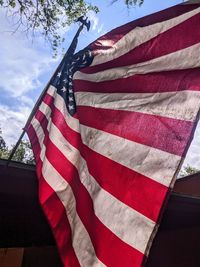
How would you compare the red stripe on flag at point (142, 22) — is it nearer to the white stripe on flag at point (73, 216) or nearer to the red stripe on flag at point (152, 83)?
the red stripe on flag at point (152, 83)

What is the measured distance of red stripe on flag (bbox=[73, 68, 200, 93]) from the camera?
5.57ft

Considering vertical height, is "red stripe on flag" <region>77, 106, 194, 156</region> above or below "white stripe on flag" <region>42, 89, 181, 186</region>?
above

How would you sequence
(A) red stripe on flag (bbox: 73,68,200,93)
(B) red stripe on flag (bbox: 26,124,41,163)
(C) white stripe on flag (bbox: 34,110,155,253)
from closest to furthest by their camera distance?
(C) white stripe on flag (bbox: 34,110,155,253) → (A) red stripe on flag (bbox: 73,68,200,93) → (B) red stripe on flag (bbox: 26,124,41,163)

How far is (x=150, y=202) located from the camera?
5.19 ft

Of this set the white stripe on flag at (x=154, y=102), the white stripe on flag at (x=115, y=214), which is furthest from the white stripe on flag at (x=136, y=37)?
the white stripe on flag at (x=115, y=214)

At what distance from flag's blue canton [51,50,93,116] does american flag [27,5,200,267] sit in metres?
0.02

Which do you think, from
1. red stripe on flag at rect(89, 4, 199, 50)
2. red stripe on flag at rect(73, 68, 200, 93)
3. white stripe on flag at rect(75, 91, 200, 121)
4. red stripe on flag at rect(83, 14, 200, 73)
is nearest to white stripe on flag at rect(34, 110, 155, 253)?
white stripe on flag at rect(75, 91, 200, 121)

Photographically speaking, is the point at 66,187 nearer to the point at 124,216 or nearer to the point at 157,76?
the point at 124,216

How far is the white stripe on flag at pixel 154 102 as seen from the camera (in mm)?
1601

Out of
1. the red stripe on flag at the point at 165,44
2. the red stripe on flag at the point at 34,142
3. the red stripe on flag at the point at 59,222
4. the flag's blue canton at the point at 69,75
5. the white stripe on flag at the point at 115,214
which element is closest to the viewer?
the white stripe on flag at the point at 115,214

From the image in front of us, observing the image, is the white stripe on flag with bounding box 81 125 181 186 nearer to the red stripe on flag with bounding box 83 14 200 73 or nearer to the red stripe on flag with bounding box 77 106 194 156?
the red stripe on flag with bounding box 77 106 194 156

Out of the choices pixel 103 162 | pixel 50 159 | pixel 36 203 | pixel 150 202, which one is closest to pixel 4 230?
pixel 36 203

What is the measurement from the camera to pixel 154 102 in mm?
1844

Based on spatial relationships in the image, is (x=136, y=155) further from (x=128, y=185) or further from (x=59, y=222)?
(x=59, y=222)
